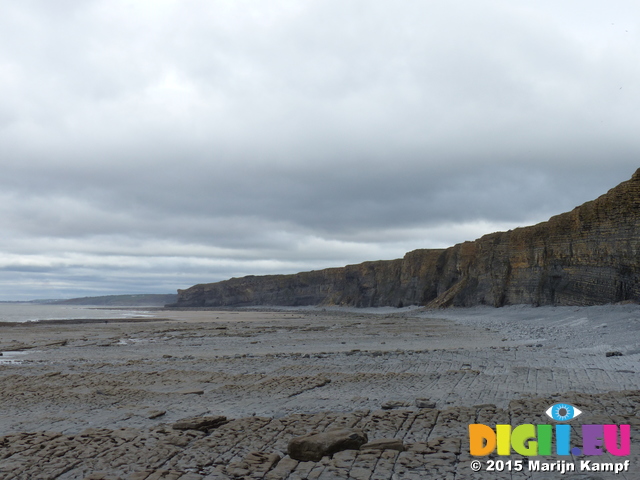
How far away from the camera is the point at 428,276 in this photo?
74125 mm

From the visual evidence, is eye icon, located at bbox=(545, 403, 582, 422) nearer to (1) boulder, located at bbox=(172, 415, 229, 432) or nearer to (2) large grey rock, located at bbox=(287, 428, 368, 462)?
(2) large grey rock, located at bbox=(287, 428, 368, 462)

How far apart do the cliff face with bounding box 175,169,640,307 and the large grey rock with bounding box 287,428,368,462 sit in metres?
29.0

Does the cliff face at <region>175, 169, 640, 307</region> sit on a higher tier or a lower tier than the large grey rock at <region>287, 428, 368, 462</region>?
higher

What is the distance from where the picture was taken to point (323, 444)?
19.1ft

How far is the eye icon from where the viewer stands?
6836mm

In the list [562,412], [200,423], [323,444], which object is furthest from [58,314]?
[562,412]

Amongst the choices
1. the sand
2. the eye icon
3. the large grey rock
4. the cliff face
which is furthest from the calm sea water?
the eye icon

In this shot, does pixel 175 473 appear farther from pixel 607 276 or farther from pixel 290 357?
pixel 607 276

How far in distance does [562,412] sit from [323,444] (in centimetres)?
386

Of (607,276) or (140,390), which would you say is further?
(607,276)

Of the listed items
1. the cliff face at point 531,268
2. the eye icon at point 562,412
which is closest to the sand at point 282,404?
the eye icon at point 562,412

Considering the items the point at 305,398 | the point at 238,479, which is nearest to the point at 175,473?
the point at 238,479

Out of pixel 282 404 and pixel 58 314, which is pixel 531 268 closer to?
pixel 282 404

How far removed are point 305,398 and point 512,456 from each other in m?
4.43
